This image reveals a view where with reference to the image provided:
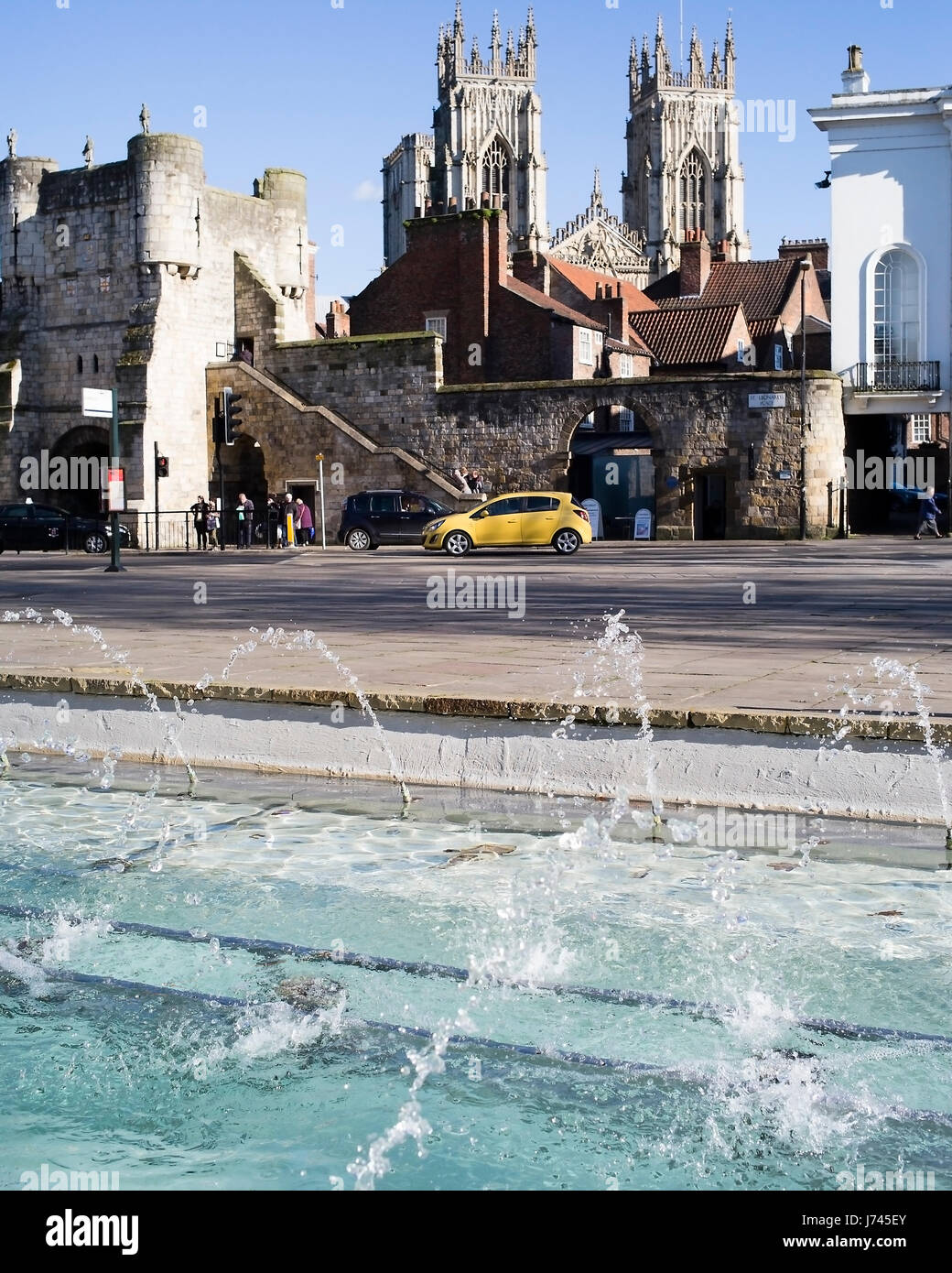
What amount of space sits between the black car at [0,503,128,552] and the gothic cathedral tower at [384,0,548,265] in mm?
77795

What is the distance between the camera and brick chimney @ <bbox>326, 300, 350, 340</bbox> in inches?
2477

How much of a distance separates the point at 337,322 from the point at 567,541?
33015 mm

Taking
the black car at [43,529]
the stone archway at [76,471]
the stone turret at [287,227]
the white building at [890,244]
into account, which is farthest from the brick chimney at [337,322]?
the white building at [890,244]

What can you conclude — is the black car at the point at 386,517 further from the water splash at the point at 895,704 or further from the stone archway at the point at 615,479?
the water splash at the point at 895,704

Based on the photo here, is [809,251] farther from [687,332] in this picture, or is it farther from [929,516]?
[929,516]

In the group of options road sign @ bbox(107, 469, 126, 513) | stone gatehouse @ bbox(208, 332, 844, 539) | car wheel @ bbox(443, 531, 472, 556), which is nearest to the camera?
road sign @ bbox(107, 469, 126, 513)

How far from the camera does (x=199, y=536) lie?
4403 cm

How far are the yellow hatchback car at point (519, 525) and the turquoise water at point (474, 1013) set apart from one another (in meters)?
26.5

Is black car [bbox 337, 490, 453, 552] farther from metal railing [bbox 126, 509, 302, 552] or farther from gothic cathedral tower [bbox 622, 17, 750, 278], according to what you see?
gothic cathedral tower [bbox 622, 17, 750, 278]

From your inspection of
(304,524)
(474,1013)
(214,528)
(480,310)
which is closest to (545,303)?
(480,310)

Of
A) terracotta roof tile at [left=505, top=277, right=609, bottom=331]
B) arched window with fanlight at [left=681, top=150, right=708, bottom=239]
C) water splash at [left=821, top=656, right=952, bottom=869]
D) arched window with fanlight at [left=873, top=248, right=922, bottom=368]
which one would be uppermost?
arched window with fanlight at [left=681, top=150, right=708, bottom=239]

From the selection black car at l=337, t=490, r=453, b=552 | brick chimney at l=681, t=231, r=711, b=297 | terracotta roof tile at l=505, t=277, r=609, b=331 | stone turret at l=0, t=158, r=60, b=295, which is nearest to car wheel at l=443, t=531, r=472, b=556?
black car at l=337, t=490, r=453, b=552

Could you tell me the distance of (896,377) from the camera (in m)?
41.5
